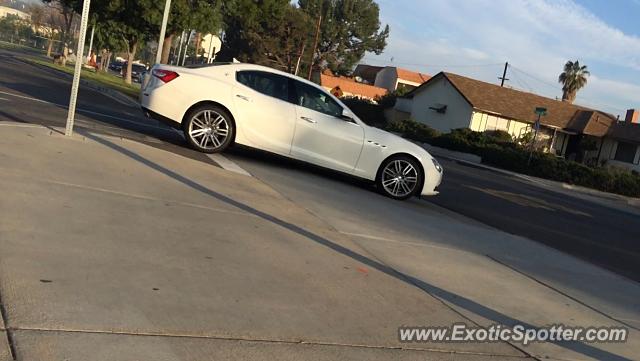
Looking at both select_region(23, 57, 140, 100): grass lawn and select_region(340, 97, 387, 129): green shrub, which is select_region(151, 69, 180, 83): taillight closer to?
select_region(23, 57, 140, 100): grass lawn

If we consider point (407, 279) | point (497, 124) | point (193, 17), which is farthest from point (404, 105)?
point (407, 279)

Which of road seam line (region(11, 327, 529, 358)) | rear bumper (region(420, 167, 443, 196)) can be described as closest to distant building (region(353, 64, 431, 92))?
rear bumper (region(420, 167, 443, 196))

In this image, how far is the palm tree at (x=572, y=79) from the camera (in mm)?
63500

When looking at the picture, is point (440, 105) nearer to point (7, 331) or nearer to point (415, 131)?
point (415, 131)

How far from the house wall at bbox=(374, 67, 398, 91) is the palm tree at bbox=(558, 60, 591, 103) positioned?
74.9ft

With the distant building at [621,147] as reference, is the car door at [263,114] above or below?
below

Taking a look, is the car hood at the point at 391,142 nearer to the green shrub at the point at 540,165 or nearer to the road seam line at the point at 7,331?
the road seam line at the point at 7,331

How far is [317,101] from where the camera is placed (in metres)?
9.78

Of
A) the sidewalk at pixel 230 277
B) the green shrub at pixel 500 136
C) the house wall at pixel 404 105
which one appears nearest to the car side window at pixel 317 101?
the sidewalk at pixel 230 277

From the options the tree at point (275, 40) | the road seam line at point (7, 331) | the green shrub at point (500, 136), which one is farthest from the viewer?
the tree at point (275, 40)

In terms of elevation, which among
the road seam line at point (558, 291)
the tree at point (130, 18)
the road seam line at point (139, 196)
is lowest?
the road seam line at point (558, 291)

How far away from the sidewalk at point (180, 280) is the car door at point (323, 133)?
2722 mm

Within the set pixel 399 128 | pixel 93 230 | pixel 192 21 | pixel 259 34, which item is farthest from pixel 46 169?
pixel 259 34

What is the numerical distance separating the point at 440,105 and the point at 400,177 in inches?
1483
